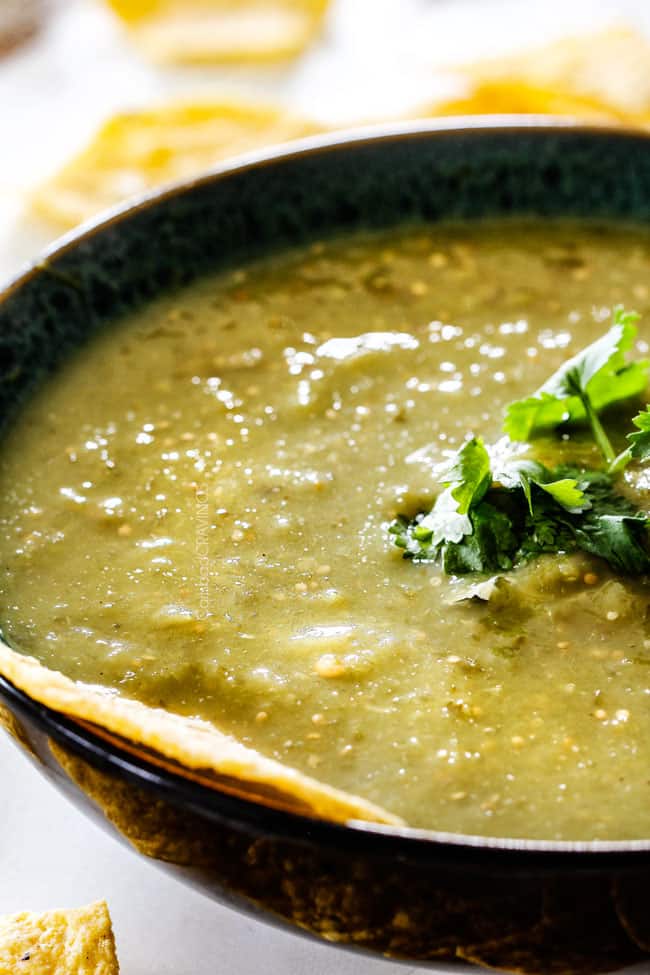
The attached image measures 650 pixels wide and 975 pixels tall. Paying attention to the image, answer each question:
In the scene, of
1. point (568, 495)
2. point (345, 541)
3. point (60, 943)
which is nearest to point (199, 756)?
point (60, 943)

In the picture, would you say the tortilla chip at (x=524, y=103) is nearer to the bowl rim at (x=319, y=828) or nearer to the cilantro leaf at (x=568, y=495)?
the cilantro leaf at (x=568, y=495)

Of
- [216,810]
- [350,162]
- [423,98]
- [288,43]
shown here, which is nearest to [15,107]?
[288,43]

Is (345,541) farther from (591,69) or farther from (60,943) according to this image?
(591,69)

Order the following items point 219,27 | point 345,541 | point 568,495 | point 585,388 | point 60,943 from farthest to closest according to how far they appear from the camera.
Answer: point 219,27
point 585,388
point 345,541
point 568,495
point 60,943

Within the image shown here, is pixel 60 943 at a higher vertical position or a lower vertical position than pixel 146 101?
lower

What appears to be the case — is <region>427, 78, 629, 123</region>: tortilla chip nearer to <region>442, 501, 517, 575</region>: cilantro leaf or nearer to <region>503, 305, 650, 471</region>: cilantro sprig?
<region>503, 305, 650, 471</region>: cilantro sprig

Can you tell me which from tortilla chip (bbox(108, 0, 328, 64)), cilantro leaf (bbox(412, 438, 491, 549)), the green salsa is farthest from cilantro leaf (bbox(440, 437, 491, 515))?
tortilla chip (bbox(108, 0, 328, 64))
